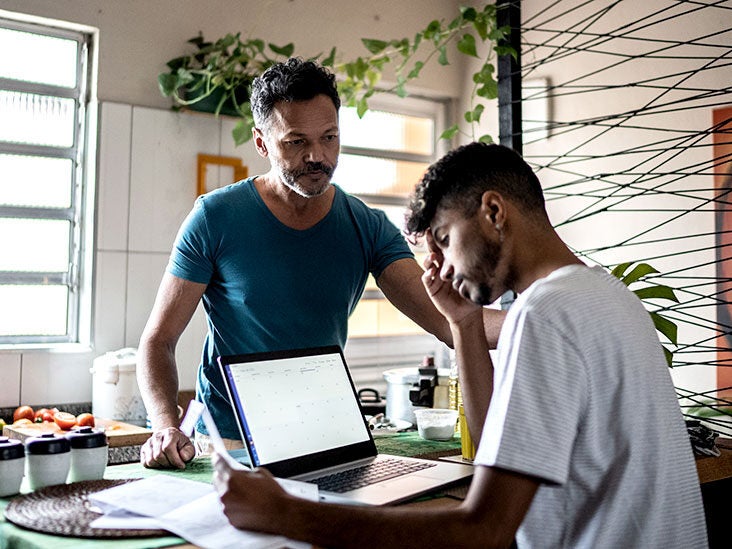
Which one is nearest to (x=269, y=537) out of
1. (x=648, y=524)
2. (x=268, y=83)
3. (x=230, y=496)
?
(x=230, y=496)

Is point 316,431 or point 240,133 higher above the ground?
point 240,133

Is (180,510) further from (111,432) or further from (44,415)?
(44,415)

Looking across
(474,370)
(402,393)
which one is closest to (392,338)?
(402,393)

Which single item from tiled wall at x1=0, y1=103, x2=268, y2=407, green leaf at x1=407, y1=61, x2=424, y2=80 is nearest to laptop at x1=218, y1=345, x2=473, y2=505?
tiled wall at x1=0, y1=103, x2=268, y2=407

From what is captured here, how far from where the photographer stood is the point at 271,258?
6.44ft

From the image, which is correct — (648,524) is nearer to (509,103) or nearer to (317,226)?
(317,226)

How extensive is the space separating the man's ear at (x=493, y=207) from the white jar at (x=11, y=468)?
86 cm

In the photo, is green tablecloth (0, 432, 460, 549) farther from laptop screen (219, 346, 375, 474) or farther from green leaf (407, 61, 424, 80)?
green leaf (407, 61, 424, 80)

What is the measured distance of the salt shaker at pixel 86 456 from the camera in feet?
4.79

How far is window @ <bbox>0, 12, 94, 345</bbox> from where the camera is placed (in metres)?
3.12

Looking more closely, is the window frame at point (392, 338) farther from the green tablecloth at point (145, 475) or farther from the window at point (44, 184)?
the green tablecloth at point (145, 475)

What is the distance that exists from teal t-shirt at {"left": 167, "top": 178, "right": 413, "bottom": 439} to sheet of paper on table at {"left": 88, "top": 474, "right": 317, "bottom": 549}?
535mm

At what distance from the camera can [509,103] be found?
2.40 metres

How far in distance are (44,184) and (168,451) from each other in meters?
1.96
